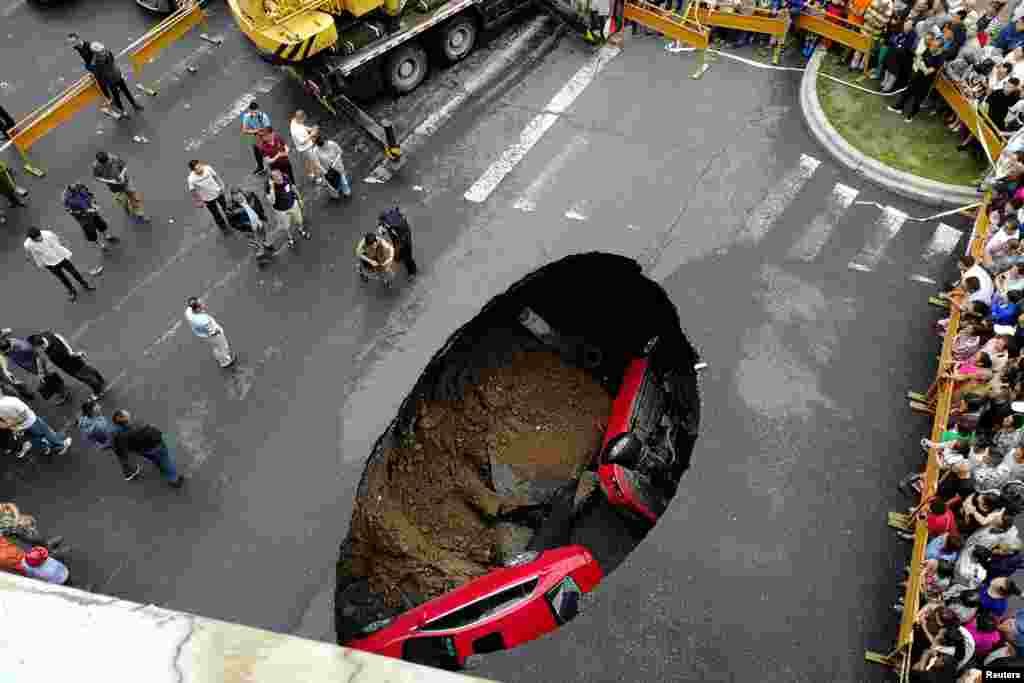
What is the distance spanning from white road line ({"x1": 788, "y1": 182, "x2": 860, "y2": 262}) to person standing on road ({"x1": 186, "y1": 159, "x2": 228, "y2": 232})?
9.42 m

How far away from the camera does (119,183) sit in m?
12.4

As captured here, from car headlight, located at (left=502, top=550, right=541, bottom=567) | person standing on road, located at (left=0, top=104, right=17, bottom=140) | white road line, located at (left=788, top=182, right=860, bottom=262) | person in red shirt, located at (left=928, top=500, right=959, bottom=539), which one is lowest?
car headlight, located at (left=502, top=550, right=541, bottom=567)

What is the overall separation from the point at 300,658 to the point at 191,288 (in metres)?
11.0

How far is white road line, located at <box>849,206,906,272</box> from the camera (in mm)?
11883

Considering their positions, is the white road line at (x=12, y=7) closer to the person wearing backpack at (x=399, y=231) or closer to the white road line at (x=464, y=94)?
the white road line at (x=464, y=94)

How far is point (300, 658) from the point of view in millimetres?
2375

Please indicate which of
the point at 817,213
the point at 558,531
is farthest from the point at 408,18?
the point at 558,531

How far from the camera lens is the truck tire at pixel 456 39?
1507 centimetres

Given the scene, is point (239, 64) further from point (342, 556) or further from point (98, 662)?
point (98, 662)

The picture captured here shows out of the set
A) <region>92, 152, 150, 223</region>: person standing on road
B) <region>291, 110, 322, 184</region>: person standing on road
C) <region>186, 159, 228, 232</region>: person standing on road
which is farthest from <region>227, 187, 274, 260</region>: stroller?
Answer: <region>92, 152, 150, 223</region>: person standing on road

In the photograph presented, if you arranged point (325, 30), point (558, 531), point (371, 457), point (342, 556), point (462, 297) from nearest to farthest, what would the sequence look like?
1. point (342, 556)
2. point (371, 457)
3. point (558, 531)
4. point (462, 297)
5. point (325, 30)

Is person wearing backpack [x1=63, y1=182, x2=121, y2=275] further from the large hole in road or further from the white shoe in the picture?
the large hole in road

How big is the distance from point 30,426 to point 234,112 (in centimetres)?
775

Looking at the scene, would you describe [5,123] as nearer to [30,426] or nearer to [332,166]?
[332,166]
